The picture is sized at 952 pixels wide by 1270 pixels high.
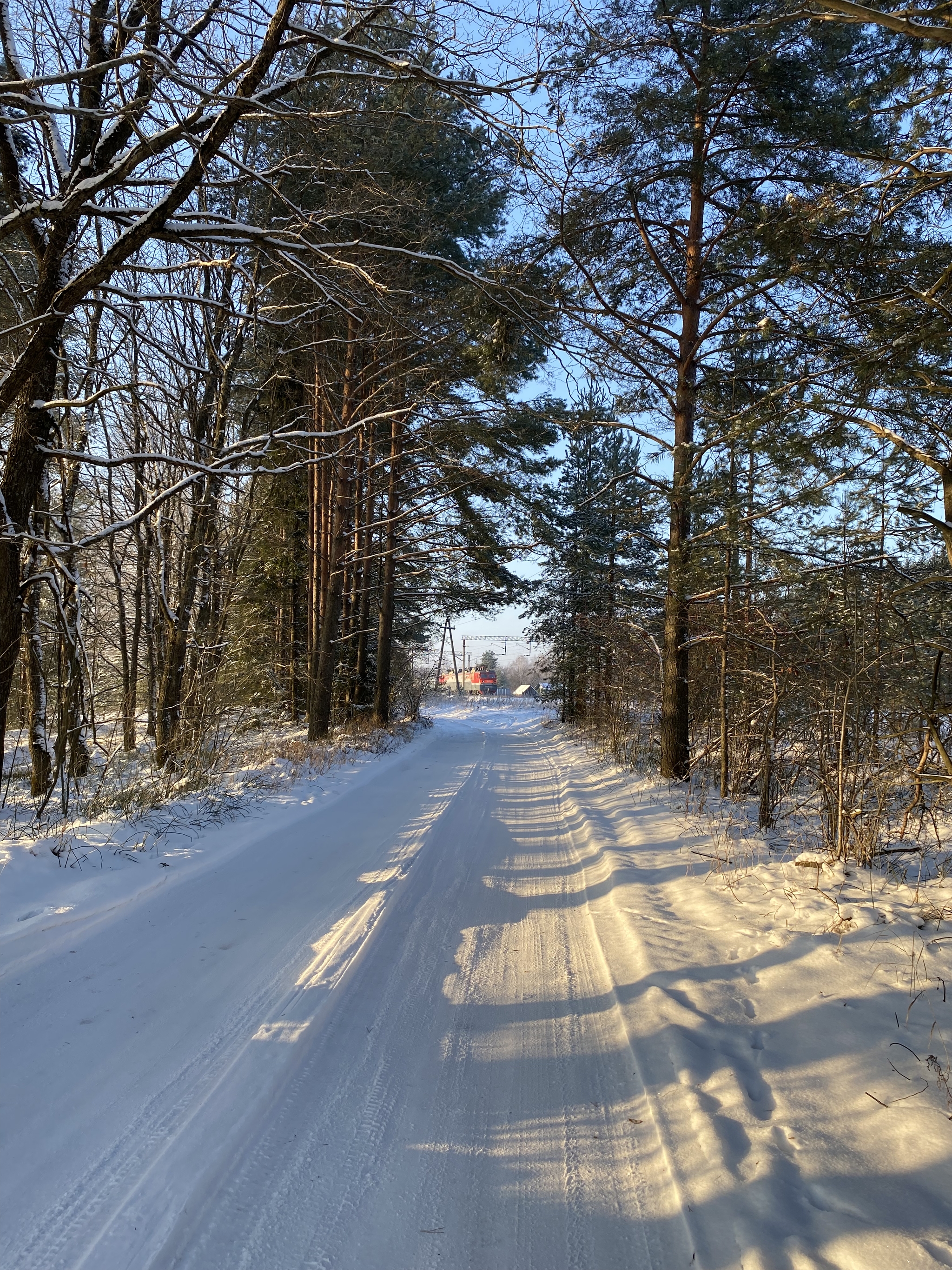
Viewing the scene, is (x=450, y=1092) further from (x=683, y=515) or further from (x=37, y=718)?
(x=683, y=515)

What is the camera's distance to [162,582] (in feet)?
26.0

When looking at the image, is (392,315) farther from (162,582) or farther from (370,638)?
(370,638)

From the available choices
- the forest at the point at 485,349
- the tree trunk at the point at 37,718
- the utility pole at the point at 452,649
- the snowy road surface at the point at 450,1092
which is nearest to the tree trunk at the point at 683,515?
the forest at the point at 485,349

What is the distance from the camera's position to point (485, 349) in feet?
23.3

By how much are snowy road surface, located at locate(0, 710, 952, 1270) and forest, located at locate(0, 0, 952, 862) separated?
186 centimetres

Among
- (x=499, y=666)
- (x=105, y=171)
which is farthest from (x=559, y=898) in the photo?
(x=499, y=666)

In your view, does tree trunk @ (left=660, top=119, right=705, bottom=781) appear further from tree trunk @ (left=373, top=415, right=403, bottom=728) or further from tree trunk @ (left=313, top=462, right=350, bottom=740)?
tree trunk @ (left=373, top=415, right=403, bottom=728)

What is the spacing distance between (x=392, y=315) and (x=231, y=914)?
478cm

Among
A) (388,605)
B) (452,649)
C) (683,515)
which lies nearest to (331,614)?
(388,605)

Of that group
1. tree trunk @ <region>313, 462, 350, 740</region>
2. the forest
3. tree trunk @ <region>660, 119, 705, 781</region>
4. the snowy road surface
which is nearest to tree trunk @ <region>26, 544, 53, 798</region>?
the forest

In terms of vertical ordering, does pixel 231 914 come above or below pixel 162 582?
below

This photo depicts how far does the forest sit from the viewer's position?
450 centimetres

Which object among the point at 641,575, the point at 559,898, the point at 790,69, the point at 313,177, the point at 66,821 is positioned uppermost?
the point at 790,69

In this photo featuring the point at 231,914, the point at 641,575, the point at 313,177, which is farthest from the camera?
the point at 641,575
